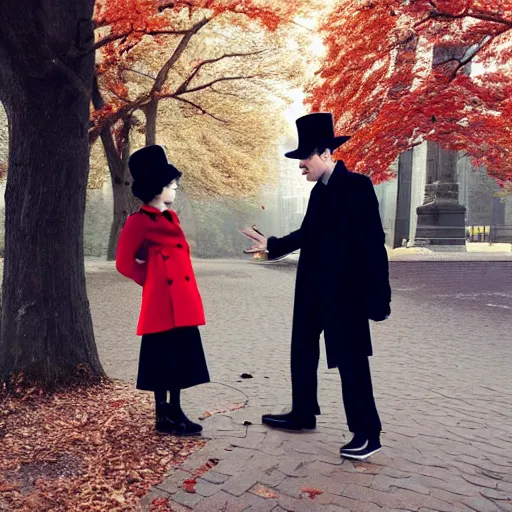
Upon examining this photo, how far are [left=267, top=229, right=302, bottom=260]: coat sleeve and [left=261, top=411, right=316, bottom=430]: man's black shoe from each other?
3.54ft

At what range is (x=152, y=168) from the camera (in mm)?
3871

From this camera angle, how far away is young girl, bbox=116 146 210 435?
3.91 meters

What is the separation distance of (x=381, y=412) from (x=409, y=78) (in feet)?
38.9

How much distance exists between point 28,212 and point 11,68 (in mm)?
1069

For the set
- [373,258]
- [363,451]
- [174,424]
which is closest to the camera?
[373,258]

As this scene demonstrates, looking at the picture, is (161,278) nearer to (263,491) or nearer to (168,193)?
(168,193)

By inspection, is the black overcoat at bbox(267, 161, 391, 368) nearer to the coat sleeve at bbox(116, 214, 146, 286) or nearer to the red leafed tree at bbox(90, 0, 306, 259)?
the coat sleeve at bbox(116, 214, 146, 286)

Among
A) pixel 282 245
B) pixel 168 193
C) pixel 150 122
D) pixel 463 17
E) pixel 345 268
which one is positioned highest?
pixel 463 17

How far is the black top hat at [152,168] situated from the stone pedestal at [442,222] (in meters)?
16.2

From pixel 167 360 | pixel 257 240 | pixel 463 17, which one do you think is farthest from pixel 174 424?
pixel 463 17

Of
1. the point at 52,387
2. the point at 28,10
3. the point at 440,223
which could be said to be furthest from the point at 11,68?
the point at 440,223

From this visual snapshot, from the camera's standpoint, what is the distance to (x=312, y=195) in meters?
3.88

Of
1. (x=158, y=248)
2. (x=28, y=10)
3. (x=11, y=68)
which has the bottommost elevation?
(x=158, y=248)

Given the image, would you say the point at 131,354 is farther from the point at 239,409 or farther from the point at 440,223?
the point at 440,223
